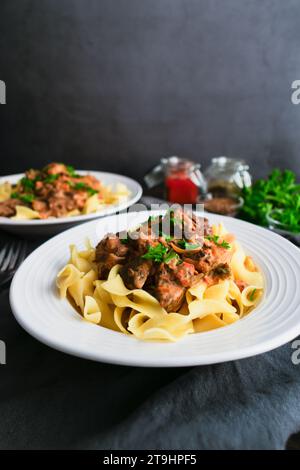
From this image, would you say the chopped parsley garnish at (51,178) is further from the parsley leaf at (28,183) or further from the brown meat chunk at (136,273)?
the brown meat chunk at (136,273)

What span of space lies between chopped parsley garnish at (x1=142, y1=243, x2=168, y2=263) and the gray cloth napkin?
27.3 inches

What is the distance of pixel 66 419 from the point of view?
88.2 inches

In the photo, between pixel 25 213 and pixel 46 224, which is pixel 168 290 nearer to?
pixel 46 224

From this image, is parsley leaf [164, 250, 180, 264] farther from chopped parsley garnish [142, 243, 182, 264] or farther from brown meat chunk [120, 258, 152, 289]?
brown meat chunk [120, 258, 152, 289]

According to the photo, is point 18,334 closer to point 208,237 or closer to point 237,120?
point 208,237

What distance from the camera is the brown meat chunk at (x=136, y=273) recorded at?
2703 millimetres

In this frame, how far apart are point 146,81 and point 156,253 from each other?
408 centimetres

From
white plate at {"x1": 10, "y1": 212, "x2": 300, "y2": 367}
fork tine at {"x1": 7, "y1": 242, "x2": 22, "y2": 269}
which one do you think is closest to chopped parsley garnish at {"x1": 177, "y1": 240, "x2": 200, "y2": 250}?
white plate at {"x1": 10, "y1": 212, "x2": 300, "y2": 367}

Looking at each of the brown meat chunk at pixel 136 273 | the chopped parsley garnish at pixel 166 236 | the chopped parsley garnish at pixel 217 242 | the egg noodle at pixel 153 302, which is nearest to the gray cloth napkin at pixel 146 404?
the egg noodle at pixel 153 302

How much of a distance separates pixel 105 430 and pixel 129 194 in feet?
10.5

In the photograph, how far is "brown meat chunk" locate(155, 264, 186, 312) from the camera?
262cm

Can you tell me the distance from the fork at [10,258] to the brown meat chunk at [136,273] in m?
1.21

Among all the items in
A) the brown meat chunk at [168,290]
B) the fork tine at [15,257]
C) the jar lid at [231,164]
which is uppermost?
the jar lid at [231,164]

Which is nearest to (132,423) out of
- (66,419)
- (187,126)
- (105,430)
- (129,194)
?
(105,430)
